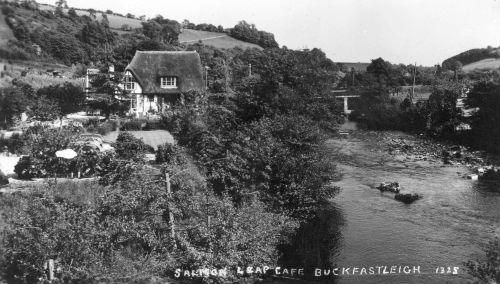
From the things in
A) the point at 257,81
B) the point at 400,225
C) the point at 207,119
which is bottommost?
the point at 400,225

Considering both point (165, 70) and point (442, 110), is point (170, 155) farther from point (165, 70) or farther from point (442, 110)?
point (442, 110)

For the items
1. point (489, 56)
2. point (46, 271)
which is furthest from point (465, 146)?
point (489, 56)

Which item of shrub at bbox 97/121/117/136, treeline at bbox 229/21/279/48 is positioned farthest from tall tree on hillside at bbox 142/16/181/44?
shrub at bbox 97/121/117/136

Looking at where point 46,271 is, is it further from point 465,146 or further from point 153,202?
point 465,146

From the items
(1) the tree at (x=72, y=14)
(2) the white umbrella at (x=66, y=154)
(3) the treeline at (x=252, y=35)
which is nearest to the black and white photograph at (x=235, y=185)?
(2) the white umbrella at (x=66, y=154)

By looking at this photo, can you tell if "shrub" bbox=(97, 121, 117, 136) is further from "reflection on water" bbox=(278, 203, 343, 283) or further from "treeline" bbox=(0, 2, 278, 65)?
"treeline" bbox=(0, 2, 278, 65)

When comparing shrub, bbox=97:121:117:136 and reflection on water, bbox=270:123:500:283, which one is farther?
shrub, bbox=97:121:117:136
